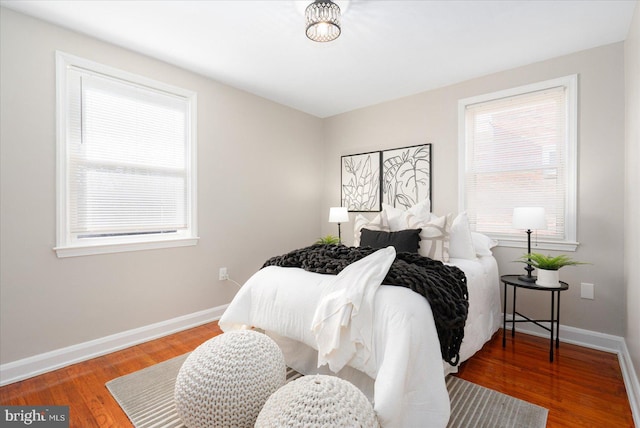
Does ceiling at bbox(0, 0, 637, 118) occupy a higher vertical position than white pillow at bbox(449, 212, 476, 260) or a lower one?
higher

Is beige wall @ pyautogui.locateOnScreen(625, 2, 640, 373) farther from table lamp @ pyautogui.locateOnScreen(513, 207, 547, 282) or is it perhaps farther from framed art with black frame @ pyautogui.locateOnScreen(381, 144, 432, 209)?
framed art with black frame @ pyautogui.locateOnScreen(381, 144, 432, 209)

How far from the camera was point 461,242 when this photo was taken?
2805 millimetres

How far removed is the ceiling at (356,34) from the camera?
213cm

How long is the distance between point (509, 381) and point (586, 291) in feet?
4.08

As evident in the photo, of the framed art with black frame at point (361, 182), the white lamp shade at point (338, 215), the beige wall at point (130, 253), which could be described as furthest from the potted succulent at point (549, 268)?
the beige wall at point (130, 253)

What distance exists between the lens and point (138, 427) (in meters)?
1.65

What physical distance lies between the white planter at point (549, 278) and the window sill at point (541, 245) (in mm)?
501

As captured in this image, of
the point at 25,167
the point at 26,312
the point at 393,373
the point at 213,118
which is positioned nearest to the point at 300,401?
the point at 393,373

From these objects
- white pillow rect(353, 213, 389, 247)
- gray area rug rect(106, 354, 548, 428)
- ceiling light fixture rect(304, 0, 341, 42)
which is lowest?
gray area rug rect(106, 354, 548, 428)

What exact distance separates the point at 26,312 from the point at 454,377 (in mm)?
2992

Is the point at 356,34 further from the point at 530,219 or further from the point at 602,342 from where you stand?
the point at 602,342

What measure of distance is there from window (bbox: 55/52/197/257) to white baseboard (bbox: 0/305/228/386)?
2.37ft

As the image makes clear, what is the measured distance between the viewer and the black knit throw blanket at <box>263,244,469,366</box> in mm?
1713

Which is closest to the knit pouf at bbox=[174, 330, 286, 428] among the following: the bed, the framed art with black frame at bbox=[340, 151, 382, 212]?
the bed
